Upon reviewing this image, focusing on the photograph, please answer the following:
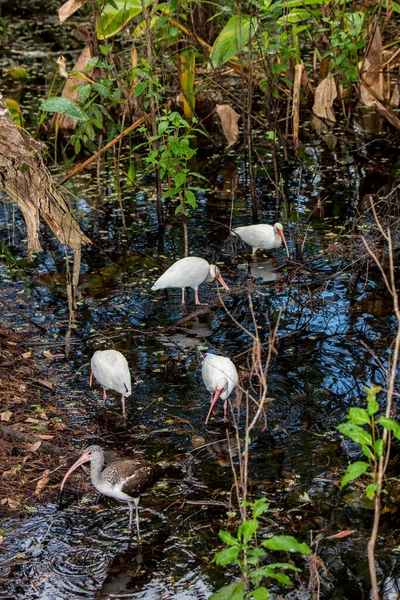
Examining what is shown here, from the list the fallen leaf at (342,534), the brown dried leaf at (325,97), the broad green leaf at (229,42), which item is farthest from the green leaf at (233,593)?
the brown dried leaf at (325,97)

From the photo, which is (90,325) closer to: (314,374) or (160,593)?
(314,374)

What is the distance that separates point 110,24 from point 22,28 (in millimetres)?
10494

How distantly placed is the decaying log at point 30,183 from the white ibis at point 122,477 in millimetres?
1443

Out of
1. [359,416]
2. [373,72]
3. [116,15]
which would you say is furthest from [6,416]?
[373,72]

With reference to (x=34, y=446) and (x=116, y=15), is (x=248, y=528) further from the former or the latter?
(x=116, y=15)

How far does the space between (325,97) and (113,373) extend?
6928 mm

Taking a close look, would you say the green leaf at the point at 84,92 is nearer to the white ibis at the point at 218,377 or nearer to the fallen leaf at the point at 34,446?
the white ibis at the point at 218,377

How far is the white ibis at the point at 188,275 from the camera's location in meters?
7.88

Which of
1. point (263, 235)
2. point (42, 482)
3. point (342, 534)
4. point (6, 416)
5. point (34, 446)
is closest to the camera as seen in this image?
point (342, 534)

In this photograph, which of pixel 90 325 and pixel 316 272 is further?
pixel 316 272

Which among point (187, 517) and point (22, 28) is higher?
point (22, 28)

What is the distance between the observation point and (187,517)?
16.6 feet

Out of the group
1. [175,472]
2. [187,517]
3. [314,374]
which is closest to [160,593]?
[187,517]

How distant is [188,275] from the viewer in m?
7.89
